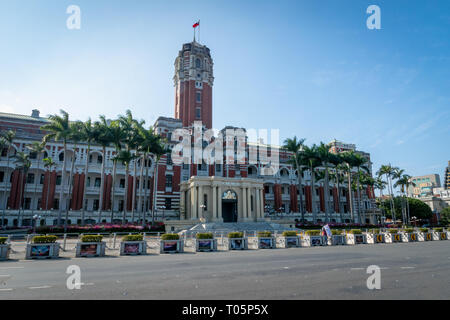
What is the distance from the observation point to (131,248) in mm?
20312

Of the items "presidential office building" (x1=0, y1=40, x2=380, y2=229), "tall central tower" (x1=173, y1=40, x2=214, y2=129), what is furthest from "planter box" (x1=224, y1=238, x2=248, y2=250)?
"tall central tower" (x1=173, y1=40, x2=214, y2=129)

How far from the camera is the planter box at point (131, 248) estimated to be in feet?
66.0

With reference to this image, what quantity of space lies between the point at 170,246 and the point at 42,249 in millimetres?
8296

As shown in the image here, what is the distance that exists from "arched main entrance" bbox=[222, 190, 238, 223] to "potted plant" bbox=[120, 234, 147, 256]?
2909 cm

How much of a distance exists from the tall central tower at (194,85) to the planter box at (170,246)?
45.3 meters

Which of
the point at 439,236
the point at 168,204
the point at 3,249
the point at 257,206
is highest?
the point at 168,204

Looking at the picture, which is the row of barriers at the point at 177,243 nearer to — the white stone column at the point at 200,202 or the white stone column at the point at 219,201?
the white stone column at the point at 200,202

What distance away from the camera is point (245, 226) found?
44344 millimetres

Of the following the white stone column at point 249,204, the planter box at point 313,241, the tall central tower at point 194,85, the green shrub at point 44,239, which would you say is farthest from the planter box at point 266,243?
the tall central tower at point 194,85

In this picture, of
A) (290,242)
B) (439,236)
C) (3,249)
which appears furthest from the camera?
(439,236)

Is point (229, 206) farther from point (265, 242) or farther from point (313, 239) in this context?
point (265, 242)

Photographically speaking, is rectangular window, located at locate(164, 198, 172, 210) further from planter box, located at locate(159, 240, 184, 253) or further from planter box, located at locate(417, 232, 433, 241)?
planter box, located at locate(417, 232, 433, 241)

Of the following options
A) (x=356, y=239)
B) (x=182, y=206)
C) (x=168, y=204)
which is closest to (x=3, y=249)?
(x=356, y=239)
